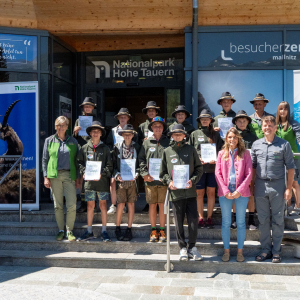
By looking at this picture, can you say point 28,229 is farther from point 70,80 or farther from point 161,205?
point 70,80

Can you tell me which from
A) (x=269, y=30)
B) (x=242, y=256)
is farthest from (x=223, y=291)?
(x=269, y=30)

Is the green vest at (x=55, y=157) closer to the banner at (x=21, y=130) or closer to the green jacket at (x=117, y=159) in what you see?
the green jacket at (x=117, y=159)

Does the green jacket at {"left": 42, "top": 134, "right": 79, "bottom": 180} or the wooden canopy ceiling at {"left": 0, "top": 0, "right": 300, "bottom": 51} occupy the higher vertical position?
the wooden canopy ceiling at {"left": 0, "top": 0, "right": 300, "bottom": 51}

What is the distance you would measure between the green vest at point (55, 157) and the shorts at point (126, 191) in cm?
83

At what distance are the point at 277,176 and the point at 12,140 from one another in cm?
546

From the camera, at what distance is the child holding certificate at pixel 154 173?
255 inches

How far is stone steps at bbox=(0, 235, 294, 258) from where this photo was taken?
622 centimetres

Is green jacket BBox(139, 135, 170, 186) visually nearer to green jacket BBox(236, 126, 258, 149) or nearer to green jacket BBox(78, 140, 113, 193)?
green jacket BBox(78, 140, 113, 193)

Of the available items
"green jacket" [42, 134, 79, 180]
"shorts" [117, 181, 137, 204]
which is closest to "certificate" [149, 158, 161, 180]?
"shorts" [117, 181, 137, 204]

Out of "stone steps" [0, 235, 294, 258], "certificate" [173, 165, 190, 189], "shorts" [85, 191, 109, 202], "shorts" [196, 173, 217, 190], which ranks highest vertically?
"certificate" [173, 165, 190, 189]

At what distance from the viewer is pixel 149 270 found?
608 cm

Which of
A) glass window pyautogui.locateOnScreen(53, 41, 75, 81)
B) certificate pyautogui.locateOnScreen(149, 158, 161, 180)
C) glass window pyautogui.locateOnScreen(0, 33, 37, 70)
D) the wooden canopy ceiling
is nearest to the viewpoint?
certificate pyautogui.locateOnScreen(149, 158, 161, 180)

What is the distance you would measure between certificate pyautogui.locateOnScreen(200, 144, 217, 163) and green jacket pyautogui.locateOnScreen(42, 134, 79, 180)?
2.16 m

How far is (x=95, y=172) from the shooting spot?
6.48m
